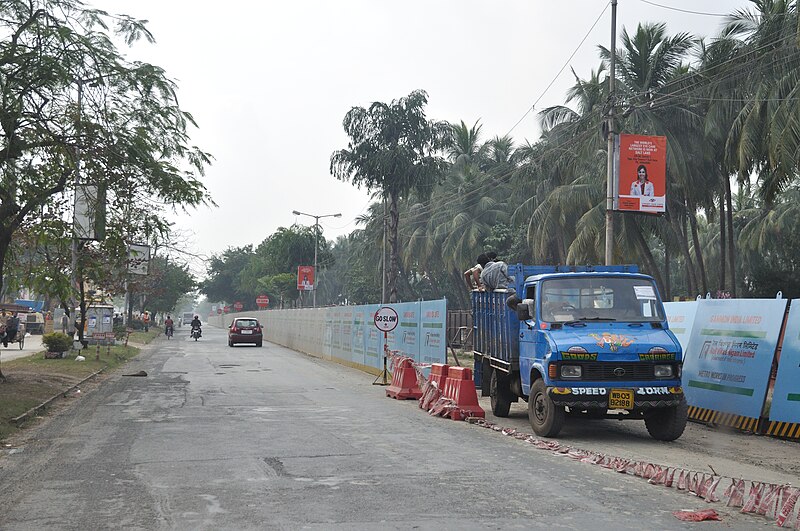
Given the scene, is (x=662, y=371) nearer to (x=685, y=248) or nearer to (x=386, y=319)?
(x=386, y=319)

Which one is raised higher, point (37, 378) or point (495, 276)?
point (495, 276)

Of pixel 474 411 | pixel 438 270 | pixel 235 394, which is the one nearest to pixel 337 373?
pixel 235 394

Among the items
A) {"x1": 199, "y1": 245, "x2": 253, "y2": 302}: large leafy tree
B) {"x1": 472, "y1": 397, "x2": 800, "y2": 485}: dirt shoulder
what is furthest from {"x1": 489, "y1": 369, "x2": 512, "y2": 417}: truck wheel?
{"x1": 199, "y1": 245, "x2": 253, "y2": 302}: large leafy tree

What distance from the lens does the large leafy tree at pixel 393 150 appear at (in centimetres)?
5088

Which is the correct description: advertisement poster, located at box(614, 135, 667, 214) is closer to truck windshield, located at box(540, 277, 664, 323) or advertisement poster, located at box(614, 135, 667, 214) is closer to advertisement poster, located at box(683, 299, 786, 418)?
advertisement poster, located at box(683, 299, 786, 418)

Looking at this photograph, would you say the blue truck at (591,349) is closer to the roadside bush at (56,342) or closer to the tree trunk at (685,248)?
the roadside bush at (56,342)

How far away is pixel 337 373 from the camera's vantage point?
27.2m

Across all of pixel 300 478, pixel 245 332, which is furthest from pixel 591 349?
pixel 245 332

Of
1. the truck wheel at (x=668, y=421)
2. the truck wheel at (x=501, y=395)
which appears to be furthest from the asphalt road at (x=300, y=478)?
the truck wheel at (x=668, y=421)

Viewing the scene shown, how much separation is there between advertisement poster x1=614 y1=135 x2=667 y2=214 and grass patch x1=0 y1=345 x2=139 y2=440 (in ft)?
50.8

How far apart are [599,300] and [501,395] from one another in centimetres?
320

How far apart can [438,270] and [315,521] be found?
69125mm

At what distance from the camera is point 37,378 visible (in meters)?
20.2

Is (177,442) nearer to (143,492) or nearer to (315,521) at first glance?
(143,492)
